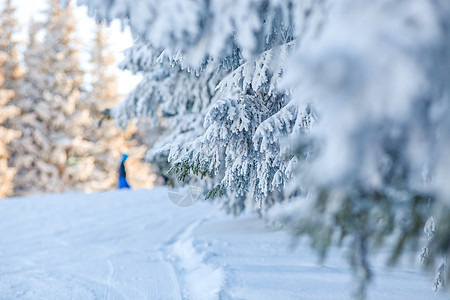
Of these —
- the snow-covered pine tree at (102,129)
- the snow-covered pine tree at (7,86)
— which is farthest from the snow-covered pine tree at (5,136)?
the snow-covered pine tree at (102,129)

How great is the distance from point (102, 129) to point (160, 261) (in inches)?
751

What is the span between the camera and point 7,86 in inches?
843

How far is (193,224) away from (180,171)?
570 cm

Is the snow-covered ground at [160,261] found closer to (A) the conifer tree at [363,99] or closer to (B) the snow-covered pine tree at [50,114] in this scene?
(A) the conifer tree at [363,99]

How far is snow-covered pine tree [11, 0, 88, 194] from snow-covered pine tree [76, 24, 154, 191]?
1.06 meters

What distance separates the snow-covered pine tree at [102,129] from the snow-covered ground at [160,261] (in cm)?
1346

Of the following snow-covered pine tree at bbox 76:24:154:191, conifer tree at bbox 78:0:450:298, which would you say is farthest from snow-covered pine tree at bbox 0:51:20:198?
conifer tree at bbox 78:0:450:298

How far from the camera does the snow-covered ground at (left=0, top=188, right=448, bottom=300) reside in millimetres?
4883

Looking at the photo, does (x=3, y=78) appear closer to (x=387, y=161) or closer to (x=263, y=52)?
(x=263, y=52)

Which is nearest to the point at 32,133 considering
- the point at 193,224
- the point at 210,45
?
the point at 193,224

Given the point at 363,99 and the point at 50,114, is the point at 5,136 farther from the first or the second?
the point at 363,99

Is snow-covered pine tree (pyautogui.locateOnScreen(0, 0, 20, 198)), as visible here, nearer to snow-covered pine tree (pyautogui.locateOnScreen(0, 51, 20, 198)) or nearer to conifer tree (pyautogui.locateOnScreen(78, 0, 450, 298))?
snow-covered pine tree (pyautogui.locateOnScreen(0, 51, 20, 198))

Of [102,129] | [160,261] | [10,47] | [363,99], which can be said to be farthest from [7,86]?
[363,99]

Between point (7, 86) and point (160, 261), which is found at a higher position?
point (7, 86)
